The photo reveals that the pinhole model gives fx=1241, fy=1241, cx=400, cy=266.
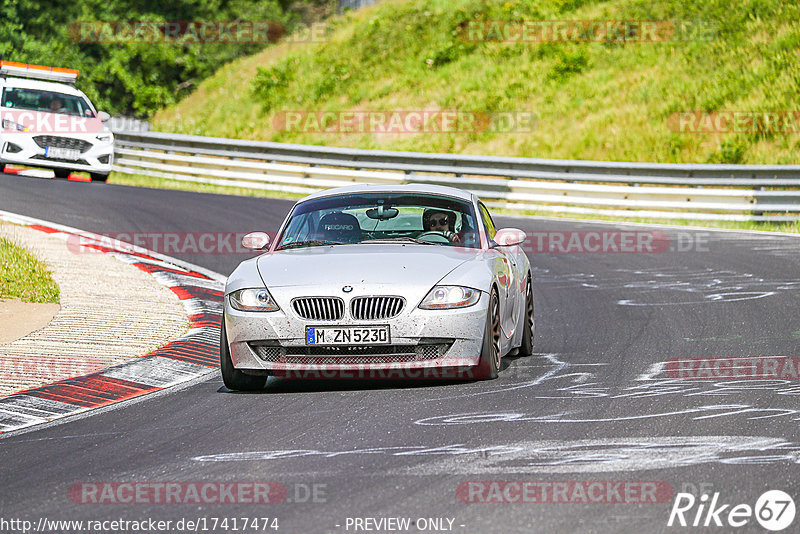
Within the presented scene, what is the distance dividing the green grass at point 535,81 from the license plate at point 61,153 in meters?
12.8

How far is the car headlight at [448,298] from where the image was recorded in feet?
26.5

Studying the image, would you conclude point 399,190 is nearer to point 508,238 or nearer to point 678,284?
point 508,238

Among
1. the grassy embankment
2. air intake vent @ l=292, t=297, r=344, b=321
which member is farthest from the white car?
air intake vent @ l=292, t=297, r=344, b=321

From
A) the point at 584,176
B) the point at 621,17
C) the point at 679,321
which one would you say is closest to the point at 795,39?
the point at 621,17

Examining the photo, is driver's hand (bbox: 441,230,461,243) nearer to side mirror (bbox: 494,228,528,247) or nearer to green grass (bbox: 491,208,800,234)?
side mirror (bbox: 494,228,528,247)

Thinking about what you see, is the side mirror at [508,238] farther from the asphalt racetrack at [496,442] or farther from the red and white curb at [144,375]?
the red and white curb at [144,375]

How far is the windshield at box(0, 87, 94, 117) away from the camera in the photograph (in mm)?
23719

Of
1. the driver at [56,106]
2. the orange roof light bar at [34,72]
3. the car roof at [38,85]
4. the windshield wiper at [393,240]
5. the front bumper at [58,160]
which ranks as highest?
the orange roof light bar at [34,72]

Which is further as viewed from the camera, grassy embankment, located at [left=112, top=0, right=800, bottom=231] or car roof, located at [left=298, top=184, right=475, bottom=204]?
grassy embankment, located at [left=112, top=0, right=800, bottom=231]

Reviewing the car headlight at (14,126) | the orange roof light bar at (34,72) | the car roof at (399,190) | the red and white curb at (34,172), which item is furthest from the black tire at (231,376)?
the red and white curb at (34,172)

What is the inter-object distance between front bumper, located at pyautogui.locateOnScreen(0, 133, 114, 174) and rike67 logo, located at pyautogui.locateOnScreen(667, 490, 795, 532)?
66.1 feet

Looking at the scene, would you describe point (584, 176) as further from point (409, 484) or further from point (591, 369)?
point (409, 484)

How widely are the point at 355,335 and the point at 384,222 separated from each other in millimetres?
1818

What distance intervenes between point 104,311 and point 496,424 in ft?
18.4
